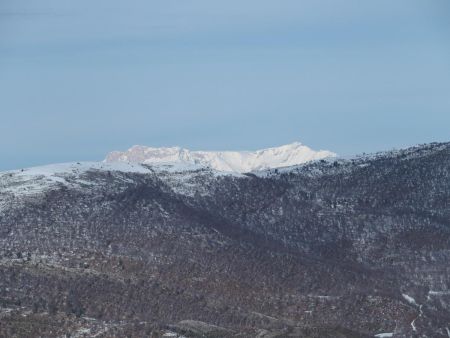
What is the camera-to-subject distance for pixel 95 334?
194000 millimetres

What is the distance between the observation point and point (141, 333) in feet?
641

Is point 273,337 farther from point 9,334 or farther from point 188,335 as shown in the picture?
point 9,334

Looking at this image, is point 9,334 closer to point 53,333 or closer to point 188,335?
point 53,333

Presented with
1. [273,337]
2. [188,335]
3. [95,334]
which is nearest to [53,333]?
[95,334]

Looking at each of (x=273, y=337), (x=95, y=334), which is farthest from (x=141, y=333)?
(x=273, y=337)

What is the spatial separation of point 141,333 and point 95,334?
20.5ft

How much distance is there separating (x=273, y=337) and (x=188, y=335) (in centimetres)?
1241

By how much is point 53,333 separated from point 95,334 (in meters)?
→ 5.63

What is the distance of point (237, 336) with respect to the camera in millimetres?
198750

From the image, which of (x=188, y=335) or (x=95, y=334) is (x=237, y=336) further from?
(x=95, y=334)

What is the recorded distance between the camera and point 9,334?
190m

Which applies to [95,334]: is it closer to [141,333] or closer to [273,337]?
[141,333]

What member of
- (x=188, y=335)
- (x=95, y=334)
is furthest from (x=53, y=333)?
(x=188, y=335)

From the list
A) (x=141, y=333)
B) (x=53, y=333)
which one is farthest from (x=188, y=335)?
(x=53, y=333)
